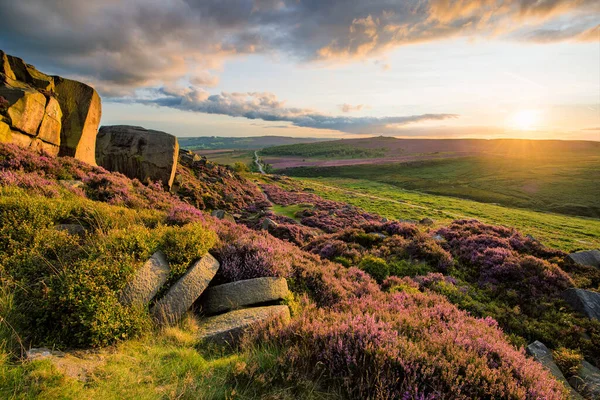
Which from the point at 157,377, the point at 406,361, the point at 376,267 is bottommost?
the point at 376,267

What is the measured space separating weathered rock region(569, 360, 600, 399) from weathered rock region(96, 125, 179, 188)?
76.2 ft

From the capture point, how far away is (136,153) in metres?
21.3

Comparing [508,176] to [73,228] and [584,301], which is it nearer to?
[584,301]

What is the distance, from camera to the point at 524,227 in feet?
108

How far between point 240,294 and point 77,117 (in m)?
17.6

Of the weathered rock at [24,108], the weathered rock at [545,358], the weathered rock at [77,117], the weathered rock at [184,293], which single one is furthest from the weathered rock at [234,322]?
the weathered rock at [77,117]

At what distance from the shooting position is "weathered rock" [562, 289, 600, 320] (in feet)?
29.8

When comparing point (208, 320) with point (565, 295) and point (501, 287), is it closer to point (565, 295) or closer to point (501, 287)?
point (501, 287)

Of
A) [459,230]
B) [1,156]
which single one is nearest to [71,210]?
[1,156]

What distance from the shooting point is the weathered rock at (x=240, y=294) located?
665 centimetres

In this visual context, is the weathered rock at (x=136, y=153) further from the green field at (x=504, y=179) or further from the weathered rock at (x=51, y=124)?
the green field at (x=504, y=179)

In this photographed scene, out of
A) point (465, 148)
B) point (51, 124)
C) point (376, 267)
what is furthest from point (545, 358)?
point (465, 148)

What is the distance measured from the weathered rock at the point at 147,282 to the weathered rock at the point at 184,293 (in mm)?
272

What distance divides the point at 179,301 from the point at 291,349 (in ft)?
9.60
